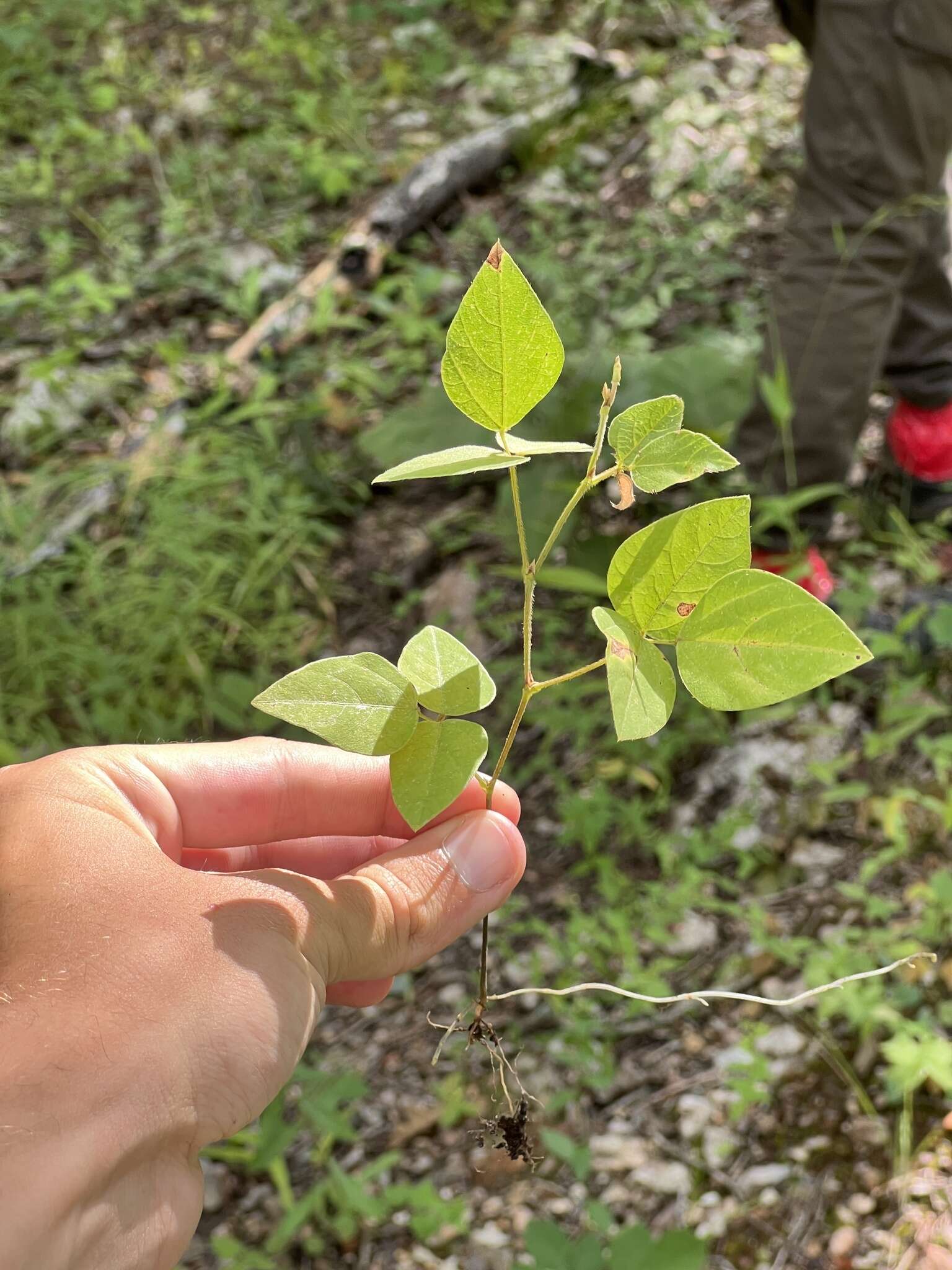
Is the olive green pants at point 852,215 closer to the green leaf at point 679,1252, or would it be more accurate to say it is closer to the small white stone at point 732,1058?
the small white stone at point 732,1058

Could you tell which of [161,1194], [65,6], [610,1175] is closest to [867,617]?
[610,1175]

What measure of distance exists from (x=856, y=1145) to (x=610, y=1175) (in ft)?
1.34

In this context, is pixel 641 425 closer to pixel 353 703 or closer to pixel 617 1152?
pixel 353 703

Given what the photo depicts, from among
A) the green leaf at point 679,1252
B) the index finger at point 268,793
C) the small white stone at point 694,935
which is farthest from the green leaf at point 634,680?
A: the small white stone at point 694,935

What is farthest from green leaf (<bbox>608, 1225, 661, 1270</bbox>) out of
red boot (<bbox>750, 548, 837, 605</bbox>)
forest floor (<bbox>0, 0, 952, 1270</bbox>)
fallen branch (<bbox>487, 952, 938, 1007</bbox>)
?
red boot (<bbox>750, 548, 837, 605</bbox>)

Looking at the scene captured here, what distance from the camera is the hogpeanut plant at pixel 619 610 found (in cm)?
63

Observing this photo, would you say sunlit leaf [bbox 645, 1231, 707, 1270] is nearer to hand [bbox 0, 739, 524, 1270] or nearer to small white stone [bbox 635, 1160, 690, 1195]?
small white stone [bbox 635, 1160, 690, 1195]

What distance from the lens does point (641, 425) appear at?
0.69 m

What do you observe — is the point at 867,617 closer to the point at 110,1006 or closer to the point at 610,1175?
the point at 610,1175

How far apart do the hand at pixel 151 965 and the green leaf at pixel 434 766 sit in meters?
0.21

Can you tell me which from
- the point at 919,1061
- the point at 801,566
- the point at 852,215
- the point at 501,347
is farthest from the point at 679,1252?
the point at 852,215

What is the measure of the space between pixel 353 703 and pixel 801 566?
5.51ft

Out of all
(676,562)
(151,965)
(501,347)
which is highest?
(501,347)

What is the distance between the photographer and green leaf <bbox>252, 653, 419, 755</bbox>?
702 millimetres
